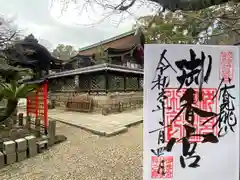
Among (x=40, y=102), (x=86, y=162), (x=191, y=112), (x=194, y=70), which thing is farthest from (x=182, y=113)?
(x=40, y=102)

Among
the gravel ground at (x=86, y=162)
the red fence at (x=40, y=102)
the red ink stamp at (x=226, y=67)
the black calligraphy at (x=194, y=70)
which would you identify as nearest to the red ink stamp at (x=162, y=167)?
the black calligraphy at (x=194, y=70)

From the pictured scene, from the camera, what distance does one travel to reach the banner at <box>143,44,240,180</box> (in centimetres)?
199

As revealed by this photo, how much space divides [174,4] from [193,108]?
94cm

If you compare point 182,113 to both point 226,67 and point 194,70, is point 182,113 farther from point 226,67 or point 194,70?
point 226,67

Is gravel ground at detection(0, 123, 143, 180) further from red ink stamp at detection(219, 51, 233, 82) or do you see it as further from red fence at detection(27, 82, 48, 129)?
red ink stamp at detection(219, 51, 233, 82)

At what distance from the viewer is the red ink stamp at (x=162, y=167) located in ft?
6.64

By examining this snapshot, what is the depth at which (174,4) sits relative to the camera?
1.69 meters

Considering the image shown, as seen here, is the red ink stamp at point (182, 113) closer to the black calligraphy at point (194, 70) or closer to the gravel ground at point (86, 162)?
the black calligraphy at point (194, 70)

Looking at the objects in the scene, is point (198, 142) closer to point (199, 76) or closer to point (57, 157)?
point (199, 76)

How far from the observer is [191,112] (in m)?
2.02

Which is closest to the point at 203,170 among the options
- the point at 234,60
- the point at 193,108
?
the point at 193,108

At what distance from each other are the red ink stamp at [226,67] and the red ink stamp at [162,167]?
0.91 m

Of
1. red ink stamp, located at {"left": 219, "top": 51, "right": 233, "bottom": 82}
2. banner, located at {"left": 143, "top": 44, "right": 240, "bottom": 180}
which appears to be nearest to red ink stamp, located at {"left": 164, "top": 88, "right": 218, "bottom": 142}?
banner, located at {"left": 143, "top": 44, "right": 240, "bottom": 180}

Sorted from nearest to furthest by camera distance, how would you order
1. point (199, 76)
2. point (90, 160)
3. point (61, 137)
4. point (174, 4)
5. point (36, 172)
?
point (174, 4) < point (199, 76) < point (36, 172) < point (90, 160) < point (61, 137)
